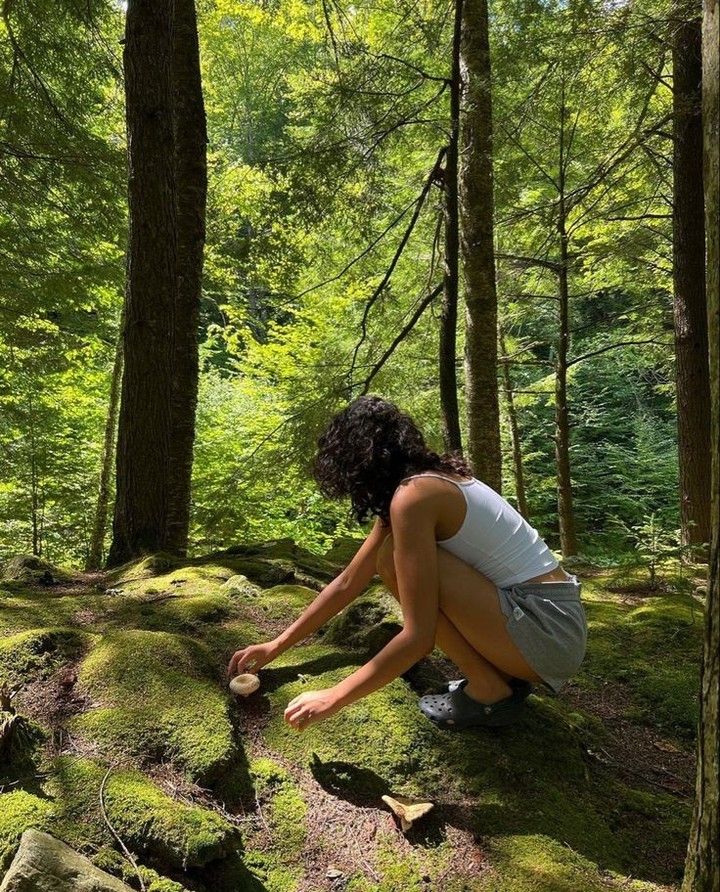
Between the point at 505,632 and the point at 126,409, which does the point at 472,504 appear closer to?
the point at 505,632

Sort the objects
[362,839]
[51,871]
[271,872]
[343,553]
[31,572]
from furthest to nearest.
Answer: [343,553], [31,572], [362,839], [271,872], [51,871]

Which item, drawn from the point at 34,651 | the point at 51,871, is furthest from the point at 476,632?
the point at 34,651

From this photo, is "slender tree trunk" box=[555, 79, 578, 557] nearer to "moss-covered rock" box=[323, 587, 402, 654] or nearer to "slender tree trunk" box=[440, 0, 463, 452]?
"slender tree trunk" box=[440, 0, 463, 452]

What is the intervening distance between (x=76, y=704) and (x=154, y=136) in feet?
11.5

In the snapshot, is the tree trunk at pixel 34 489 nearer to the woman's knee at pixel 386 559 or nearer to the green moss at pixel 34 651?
the green moss at pixel 34 651

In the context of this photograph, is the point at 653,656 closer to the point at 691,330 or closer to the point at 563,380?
the point at 691,330

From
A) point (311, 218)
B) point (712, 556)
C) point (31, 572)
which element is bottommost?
point (31, 572)

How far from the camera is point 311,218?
5.46 metres

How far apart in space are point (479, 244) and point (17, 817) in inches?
184

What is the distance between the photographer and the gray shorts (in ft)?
6.21

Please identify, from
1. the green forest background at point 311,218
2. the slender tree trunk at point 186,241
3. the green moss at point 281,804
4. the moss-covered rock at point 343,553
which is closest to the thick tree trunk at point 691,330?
the green forest background at point 311,218

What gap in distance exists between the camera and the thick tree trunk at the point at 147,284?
3871mm

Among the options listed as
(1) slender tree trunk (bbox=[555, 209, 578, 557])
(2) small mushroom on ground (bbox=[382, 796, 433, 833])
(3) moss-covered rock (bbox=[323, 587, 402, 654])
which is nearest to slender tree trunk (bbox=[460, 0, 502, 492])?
(3) moss-covered rock (bbox=[323, 587, 402, 654])

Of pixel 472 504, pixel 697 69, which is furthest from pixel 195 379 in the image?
pixel 697 69
